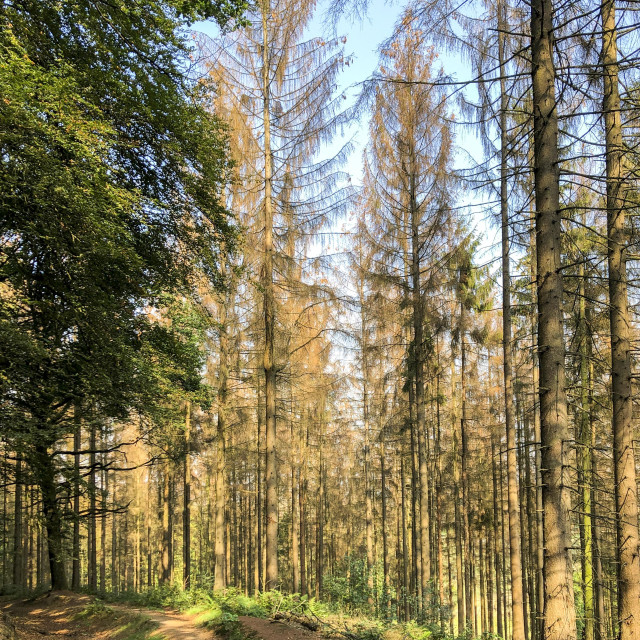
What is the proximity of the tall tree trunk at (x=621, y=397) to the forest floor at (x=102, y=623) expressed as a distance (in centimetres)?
501

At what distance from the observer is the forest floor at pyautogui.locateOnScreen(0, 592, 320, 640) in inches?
301

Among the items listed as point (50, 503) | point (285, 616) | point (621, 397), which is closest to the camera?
point (621, 397)

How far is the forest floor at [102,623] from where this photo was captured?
766cm

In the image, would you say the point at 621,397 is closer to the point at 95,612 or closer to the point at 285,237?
the point at 285,237

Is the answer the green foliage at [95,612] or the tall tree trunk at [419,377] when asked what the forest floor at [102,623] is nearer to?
the green foliage at [95,612]

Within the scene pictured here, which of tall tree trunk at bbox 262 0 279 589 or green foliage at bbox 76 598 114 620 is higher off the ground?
tall tree trunk at bbox 262 0 279 589

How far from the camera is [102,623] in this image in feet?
32.9

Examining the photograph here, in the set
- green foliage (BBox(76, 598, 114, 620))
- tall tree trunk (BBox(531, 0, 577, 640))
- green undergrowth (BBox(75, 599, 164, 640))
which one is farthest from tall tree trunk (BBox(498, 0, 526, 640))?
green foliage (BBox(76, 598, 114, 620))

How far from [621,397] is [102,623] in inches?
447

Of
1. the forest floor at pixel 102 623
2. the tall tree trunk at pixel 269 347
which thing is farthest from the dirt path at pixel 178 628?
the tall tree trunk at pixel 269 347

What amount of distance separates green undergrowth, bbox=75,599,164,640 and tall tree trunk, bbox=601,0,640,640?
7.81m

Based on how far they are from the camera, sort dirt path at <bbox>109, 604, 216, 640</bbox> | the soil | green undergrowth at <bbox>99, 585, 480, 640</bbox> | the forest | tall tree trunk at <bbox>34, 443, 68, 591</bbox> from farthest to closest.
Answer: tall tree trunk at <bbox>34, 443, 68, 591</bbox> < the soil < dirt path at <bbox>109, 604, 216, 640</bbox> < green undergrowth at <bbox>99, 585, 480, 640</bbox> < the forest

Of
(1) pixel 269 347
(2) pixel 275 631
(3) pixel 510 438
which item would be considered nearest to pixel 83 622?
(2) pixel 275 631

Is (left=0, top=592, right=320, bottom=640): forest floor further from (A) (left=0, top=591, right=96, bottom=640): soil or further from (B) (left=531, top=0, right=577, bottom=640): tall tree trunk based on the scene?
(B) (left=531, top=0, right=577, bottom=640): tall tree trunk
